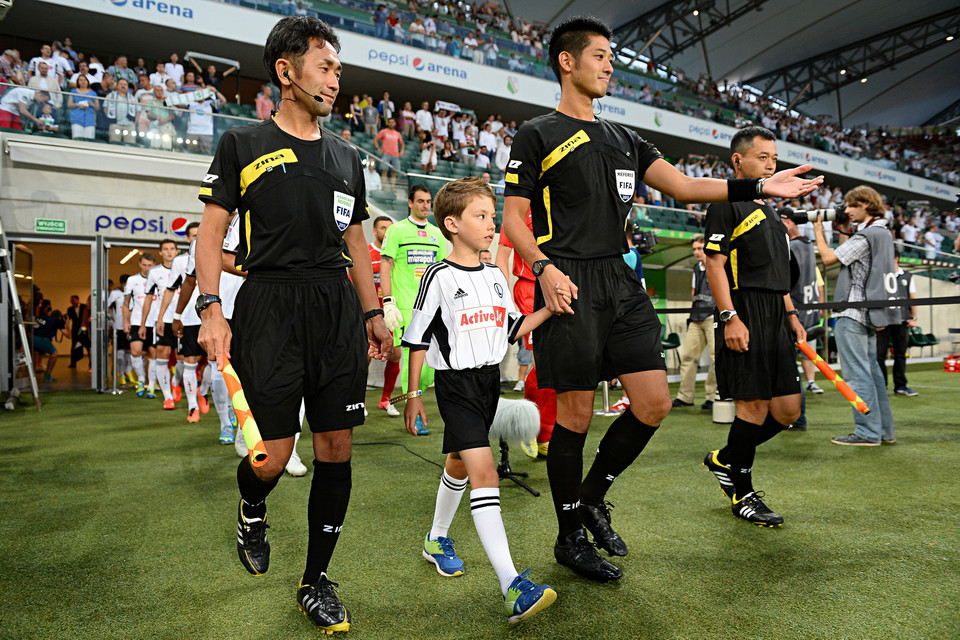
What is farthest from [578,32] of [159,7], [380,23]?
[380,23]

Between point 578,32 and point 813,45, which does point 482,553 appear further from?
point 813,45

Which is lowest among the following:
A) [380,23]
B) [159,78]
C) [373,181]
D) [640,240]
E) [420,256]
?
[420,256]

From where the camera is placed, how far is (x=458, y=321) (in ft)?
8.08

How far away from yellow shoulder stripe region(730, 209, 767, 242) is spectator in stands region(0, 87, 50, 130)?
11.9 meters

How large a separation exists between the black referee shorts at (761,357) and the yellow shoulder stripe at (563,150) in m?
1.34

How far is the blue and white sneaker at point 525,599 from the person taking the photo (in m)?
1.97

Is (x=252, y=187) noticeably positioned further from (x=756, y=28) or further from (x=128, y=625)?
(x=756, y=28)

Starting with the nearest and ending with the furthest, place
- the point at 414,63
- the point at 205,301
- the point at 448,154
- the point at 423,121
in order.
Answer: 1. the point at 205,301
2. the point at 448,154
3. the point at 423,121
4. the point at 414,63

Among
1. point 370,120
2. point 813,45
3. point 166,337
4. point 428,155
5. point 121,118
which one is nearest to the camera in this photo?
point 166,337

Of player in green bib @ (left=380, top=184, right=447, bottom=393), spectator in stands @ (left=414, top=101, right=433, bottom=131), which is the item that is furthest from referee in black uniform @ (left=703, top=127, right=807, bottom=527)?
spectator in stands @ (left=414, top=101, right=433, bottom=131)

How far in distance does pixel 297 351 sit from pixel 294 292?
0.63ft

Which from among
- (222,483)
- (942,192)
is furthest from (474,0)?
(942,192)

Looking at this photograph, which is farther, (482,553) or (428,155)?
(428,155)

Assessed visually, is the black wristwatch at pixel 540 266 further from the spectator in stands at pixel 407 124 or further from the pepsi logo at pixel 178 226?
the spectator in stands at pixel 407 124
